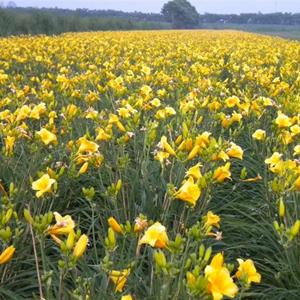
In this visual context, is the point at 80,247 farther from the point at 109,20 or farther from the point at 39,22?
the point at 109,20

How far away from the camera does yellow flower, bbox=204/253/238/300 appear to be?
49.1 inches

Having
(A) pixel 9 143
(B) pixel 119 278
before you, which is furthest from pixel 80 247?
(A) pixel 9 143

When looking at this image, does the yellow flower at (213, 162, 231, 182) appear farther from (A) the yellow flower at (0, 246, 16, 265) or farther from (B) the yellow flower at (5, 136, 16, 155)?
(B) the yellow flower at (5, 136, 16, 155)

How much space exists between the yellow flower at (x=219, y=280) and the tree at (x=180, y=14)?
196ft

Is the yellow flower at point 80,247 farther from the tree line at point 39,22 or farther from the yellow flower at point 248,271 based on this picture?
the tree line at point 39,22

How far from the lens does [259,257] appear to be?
99.6 inches

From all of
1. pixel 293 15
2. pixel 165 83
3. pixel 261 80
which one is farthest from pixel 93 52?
pixel 293 15

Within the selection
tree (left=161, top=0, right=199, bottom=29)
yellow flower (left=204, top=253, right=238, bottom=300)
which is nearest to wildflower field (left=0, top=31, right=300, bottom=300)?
yellow flower (left=204, top=253, right=238, bottom=300)

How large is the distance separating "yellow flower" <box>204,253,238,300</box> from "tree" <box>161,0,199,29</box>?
59756mm

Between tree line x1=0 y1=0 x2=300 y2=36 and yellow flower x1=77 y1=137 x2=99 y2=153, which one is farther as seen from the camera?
tree line x1=0 y1=0 x2=300 y2=36

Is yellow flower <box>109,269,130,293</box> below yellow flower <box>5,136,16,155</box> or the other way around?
below

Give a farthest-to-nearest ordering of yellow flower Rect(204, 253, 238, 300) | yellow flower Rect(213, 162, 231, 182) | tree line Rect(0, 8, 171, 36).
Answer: tree line Rect(0, 8, 171, 36)
yellow flower Rect(213, 162, 231, 182)
yellow flower Rect(204, 253, 238, 300)

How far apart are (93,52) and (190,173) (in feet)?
24.1

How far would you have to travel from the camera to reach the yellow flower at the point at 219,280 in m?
1.25
